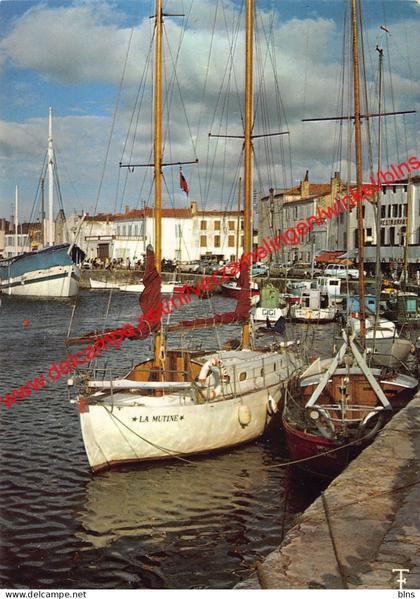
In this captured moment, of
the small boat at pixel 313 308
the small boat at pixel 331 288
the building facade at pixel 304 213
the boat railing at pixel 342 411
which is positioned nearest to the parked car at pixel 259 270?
the building facade at pixel 304 213

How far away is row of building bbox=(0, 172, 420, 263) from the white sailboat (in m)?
39.7

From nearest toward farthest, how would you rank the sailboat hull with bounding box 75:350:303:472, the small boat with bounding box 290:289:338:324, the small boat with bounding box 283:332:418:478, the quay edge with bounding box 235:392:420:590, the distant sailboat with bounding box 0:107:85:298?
1. the quay edge with bounding box 235:392:420:590
2. the small boat with bounding box 283:332:418:478
3. the sailboat hull with bounding box 75:350:303:472
4. the small boat with bounding box 290:289:338:324
5. the distant sailboat with bounding box 0:107:85:298

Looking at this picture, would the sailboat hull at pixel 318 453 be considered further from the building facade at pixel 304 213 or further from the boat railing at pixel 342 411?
the building facade at pixel 304 213

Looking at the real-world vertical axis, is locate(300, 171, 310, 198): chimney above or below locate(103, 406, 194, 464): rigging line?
above

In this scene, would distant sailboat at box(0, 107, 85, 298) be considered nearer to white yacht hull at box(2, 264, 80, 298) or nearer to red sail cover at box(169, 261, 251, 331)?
white yacht hull at box(2, 264, 80, 298)

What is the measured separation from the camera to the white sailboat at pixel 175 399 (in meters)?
15.5

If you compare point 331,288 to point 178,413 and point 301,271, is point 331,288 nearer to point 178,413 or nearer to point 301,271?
point 301,271

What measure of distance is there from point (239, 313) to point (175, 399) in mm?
4646

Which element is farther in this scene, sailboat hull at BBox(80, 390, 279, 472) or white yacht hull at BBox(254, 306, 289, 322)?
white yacht hull at BBox(254, 306, 289, 322)

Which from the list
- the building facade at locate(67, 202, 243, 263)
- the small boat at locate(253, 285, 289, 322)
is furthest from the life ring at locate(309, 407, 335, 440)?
the building facade at locate(67, 202, 243, 263)

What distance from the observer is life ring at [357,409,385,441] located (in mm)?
13823

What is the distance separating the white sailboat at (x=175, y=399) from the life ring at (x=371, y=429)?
3.53 m

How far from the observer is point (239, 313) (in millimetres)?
20328

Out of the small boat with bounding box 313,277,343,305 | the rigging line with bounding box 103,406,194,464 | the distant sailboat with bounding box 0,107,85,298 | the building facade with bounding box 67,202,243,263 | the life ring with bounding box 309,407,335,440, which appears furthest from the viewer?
the building facade with bounding box 67,202,243,263
